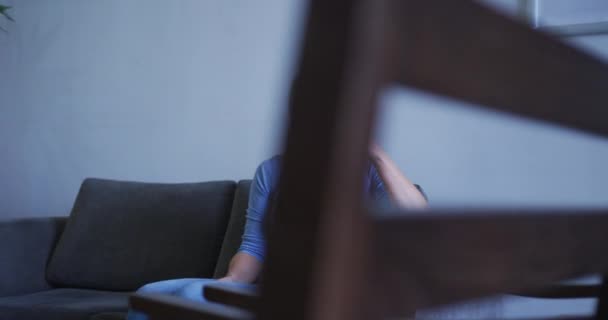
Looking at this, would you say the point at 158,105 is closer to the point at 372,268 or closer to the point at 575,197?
the point at 575,197

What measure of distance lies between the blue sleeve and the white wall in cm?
58

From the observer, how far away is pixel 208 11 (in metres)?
2.65

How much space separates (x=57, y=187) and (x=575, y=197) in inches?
85.5

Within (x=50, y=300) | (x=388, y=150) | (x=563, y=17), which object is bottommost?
(x=50, y=300)

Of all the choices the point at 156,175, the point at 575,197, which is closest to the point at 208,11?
the point at 156,175

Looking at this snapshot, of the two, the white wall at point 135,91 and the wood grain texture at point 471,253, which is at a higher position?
A: the white wall at point 135,91

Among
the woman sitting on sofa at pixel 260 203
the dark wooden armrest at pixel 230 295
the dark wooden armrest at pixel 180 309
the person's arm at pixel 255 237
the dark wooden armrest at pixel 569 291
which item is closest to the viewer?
the dark wooden armrest at pixel 180 309

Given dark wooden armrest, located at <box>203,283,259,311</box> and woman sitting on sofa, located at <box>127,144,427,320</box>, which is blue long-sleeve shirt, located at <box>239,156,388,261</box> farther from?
dark wooden armrest, located at <box>203,283,259,311</box>

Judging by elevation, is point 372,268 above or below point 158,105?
below

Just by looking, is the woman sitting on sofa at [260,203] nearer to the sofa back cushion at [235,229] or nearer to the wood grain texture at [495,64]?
Result: the sofa back cushion at [235,229]

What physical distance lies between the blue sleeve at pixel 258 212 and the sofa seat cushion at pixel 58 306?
48cm

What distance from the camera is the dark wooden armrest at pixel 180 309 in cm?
52

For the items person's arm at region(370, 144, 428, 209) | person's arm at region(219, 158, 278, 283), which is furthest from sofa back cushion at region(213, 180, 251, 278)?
person's arm at region(370, 144, 428, 209)

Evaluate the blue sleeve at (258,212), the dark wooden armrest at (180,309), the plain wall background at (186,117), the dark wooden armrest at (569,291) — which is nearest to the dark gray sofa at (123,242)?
the plain wall background at (186,117)
